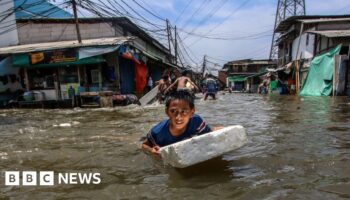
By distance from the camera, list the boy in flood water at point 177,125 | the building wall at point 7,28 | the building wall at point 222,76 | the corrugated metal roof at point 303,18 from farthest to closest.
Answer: the building wall at point 222,76
the corrugated metal roof at point 303,18
the building wall at point 7,28
the boy in flood water at point 177,125

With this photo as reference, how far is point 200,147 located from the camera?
11.8 feet

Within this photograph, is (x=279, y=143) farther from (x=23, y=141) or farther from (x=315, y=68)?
(x=315, y=68)

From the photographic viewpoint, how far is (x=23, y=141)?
6.79m

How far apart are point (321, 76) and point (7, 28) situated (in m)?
19.8

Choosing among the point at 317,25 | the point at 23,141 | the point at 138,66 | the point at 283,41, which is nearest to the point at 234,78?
the point at 283,41

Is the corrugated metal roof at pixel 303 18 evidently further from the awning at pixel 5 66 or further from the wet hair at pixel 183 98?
the wet hair at pixel 183 98

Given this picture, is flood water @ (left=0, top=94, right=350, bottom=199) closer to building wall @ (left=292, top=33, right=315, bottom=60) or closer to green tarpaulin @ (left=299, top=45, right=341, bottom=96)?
green tarpaulin @ (left=299, top=45, right=341, bottom=96)

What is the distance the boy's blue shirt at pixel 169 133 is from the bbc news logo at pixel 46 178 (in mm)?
808

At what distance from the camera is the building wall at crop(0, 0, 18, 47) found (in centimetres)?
2242

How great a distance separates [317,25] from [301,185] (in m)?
22.1

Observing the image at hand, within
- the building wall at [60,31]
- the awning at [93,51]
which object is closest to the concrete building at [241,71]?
the building wall at [60,31]

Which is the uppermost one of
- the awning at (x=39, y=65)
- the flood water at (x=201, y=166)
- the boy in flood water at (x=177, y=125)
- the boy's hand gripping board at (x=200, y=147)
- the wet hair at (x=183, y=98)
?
the awning at (x=39, y=65)

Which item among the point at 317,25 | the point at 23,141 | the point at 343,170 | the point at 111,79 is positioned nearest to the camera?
the point at 343,170

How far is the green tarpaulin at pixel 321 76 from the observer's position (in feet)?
59.4
